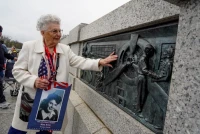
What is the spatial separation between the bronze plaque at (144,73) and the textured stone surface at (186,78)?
0.24 m

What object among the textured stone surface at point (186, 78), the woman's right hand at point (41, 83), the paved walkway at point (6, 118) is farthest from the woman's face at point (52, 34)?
the paved walkway at point (6, 118)

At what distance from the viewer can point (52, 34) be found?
247 centimetres

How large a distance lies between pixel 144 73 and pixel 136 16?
0.58 m

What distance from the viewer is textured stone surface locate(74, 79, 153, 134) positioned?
185 centimetres

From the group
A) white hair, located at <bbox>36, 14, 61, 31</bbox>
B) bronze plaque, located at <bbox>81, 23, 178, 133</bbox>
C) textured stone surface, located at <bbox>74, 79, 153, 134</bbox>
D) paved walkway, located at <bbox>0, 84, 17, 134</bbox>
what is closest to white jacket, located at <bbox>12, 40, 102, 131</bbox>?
white hair, located at <bbox>36, 14, 61, 31</bbox>

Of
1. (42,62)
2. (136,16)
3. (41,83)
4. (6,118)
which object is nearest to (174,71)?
(136,16)

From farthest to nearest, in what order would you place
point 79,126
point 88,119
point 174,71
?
point 79,126
point 88,119
point 174,71

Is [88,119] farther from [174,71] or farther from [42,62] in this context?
[174,71]

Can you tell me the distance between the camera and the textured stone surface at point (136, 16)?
5.14 feet

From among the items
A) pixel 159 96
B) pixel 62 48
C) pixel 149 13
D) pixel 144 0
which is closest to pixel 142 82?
pixel 159 96

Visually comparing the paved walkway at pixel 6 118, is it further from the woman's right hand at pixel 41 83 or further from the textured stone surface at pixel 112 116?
the woman's right hand at pixel 41 83

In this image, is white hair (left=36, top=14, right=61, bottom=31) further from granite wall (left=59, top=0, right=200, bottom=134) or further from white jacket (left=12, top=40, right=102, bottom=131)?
granite wall (left=59, top=0, right=200, bottom=134)

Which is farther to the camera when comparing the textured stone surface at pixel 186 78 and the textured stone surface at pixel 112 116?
the textured stone surface at pixel 112 116

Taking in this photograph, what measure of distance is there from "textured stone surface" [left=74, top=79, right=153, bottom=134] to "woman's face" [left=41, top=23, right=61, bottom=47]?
3.07ft
